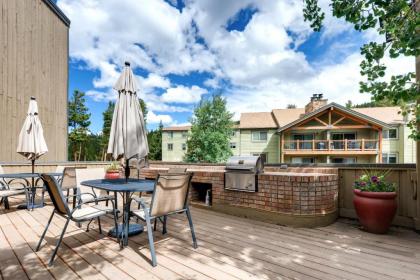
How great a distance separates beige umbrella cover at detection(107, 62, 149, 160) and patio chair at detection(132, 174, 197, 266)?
79 centimetres

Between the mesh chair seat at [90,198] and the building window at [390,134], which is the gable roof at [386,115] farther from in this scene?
the mesh chair seat at [90,198]

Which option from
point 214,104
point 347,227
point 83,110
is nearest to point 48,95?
point 347,227

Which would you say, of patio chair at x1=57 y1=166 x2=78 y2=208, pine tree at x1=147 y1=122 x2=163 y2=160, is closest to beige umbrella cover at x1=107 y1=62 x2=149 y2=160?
patio chair at x1=57 y1=166 x2=78 y2=208

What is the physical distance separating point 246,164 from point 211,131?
53.4 feet

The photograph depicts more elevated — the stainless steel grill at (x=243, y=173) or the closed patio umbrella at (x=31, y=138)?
the closed patio umbrella at (x=31, y=138)

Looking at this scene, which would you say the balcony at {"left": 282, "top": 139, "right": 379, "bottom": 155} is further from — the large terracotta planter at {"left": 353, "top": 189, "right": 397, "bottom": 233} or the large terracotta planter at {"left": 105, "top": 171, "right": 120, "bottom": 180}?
the large terracotta planter at {"left": 353, "top": 189, "right": 397, "bottom": 233}

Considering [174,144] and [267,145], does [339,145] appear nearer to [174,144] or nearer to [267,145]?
[267,145]

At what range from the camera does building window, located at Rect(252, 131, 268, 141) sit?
20641mm

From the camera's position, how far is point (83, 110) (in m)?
24.4

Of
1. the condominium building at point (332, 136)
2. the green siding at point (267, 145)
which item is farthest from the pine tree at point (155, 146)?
the condominium building at point (332, 136)

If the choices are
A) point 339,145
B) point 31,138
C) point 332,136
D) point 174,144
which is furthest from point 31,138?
point 332,136

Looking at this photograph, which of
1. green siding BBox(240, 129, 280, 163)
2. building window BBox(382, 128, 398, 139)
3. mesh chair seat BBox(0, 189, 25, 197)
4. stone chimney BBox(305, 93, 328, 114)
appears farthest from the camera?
green siding BBox(240, 129, 280, 163)

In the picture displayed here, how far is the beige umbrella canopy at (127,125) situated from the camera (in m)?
3.04

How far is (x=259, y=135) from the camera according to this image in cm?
2086
